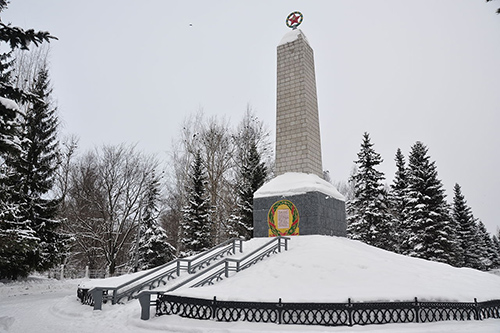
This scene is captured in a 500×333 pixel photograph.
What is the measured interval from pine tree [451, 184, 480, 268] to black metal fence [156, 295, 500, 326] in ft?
84.4

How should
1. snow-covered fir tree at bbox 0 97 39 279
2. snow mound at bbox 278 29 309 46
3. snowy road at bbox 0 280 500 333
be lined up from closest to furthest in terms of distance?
snowy road at bbox 0 280 500 333, snow-covered fir tree at bbox 0 97 39 279, snow mound at bbox 278 29 309 46

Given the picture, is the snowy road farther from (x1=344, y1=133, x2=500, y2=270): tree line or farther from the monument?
(x1=344, y1=133, x2=500, y2=270): tree line

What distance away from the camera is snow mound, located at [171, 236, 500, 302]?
758 centimetres

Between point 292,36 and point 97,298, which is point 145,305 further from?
point 292,36

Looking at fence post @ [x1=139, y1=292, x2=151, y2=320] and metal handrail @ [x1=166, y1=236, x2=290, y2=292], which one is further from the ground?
metal handrail @ [x1=166, y1=236, x2=290, y2=292]

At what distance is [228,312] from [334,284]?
2.85 metres

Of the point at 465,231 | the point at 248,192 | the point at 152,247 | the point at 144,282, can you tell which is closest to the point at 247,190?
the point at 248,192

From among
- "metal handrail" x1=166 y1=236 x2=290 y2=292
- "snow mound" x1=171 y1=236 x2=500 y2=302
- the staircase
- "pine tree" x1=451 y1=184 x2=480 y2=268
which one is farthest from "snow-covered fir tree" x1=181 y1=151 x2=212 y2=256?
"pine tree" x1=451 y1=184 x2=480 y2=268

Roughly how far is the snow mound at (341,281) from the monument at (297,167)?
1.93m

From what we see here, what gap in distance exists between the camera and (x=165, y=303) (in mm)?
7910

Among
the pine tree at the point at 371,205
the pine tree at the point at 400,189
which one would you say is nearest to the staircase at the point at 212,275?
the pine tree at the point at 371,205

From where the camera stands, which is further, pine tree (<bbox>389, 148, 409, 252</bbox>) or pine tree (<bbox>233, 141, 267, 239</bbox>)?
pine tree (<bbox>389, 148, 409, 252</bbox>)

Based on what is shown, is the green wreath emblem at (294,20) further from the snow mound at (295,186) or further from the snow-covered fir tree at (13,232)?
the snow-covered fir tree at (13,232)

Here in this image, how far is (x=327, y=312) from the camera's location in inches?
278
